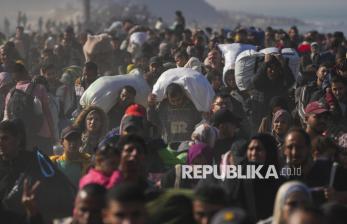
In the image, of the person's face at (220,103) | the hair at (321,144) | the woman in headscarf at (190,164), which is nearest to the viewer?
the woman in headscarf at (190,164)

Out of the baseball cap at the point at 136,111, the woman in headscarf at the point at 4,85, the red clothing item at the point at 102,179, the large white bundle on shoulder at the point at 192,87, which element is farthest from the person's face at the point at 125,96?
the red clothing item at the point at 102,179

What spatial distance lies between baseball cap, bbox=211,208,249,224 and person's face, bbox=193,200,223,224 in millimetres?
385

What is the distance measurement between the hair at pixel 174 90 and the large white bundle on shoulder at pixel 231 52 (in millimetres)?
2784

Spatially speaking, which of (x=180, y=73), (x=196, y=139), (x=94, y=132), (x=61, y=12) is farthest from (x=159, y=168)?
(x=61, y=12)

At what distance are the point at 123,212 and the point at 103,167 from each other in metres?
1.66

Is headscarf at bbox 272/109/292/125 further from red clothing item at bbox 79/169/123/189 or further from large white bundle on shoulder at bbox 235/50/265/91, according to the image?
red clothing item at bbox 79/169/123/189

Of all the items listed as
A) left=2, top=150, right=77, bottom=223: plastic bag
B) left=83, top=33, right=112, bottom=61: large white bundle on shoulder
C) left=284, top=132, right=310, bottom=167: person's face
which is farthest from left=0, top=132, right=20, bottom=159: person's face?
left=83, top=33, right=112, bottom=61: large white bundle on shoulder

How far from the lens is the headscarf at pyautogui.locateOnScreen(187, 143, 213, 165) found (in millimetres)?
8727

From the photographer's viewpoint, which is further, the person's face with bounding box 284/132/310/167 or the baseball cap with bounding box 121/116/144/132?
the baseball cap with bounding box 121/116/144/132

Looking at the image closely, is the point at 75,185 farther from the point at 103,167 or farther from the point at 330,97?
the point at 330,97

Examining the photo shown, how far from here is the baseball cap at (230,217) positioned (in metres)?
5.77

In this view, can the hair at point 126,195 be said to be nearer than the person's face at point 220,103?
Yes

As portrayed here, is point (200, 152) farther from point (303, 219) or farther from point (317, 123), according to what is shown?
point (303, 219)

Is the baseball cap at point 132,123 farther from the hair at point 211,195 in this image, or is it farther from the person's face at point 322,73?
the person's face at point 322,73
